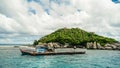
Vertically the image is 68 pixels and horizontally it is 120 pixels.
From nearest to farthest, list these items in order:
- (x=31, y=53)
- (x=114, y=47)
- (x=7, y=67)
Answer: (x=7, y=67) < (x=31, y=53) < (x=114, y=47)

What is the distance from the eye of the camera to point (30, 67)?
184 feet

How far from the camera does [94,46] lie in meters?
196

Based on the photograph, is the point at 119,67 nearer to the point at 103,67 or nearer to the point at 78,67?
the point at 103,67

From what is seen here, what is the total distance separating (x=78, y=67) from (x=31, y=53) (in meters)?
47.7

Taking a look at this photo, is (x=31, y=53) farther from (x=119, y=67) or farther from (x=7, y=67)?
(x=119, y=67)

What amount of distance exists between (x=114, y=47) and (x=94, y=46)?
18706 mm

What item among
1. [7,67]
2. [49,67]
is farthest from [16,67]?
[49,67]

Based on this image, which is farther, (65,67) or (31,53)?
(31,53)

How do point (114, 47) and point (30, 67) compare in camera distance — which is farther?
point (114, 47)

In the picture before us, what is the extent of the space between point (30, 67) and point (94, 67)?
17.4 meters

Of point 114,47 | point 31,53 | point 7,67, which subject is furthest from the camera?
point 114,47

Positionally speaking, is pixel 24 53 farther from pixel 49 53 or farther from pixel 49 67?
pixel 49 67

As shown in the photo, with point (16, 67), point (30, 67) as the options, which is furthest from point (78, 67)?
point (16, 67)

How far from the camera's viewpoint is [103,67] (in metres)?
56.2
